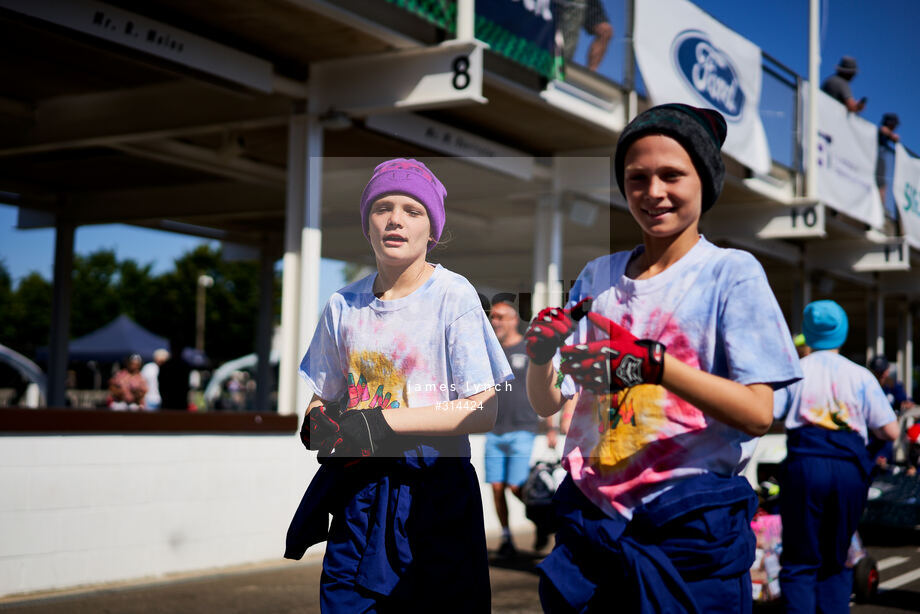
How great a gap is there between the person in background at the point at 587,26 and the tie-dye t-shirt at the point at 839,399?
5.51m

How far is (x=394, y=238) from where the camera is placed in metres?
2.49

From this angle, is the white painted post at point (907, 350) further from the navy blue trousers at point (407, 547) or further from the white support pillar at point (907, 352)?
the navy blue trousers at point (407, 547)

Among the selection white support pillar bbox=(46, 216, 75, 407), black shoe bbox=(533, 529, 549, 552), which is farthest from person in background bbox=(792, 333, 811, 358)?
white support pillar bbox=(46, 216, 75, 407)

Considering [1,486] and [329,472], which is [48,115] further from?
[329,472]

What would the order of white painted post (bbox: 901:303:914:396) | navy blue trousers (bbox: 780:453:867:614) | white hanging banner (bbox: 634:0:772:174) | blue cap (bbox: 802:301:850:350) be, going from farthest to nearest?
white painted post (bbox: 901:303:914:396)
white hanging banner (bbox: 634:0:772:174)
blue cap (bbox: 802:301:850:350)
navy blue trousers (bbox: 780:453:867:614)

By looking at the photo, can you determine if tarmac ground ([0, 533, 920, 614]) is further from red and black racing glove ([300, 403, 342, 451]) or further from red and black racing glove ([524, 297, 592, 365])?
red and black racing glove ([524, 297, 592, 365])

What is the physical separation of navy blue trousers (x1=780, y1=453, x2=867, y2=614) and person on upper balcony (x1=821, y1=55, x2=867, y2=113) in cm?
1258

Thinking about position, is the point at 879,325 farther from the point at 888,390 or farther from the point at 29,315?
the point at 29,315

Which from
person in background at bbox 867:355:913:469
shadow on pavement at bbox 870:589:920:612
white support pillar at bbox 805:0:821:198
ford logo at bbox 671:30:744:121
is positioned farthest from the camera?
white support pillar at bbox 805:0:821:198

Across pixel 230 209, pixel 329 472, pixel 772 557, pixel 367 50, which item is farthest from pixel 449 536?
pixel 230 209

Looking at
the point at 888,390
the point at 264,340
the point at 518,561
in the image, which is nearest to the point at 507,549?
the point at 518,561

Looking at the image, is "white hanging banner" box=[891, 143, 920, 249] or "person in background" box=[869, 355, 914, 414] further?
"white hanging banner" box=[891, 143, 920, 249]

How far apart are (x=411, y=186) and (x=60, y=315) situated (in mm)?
15439

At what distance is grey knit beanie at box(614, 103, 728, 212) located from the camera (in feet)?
7.35
